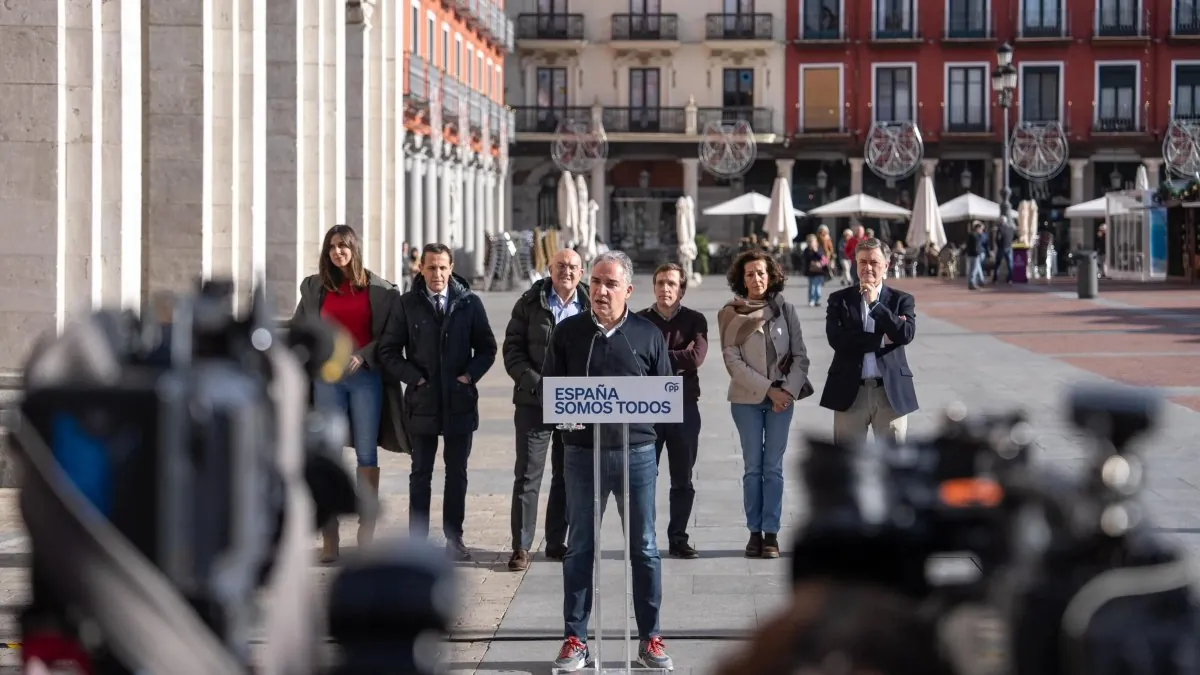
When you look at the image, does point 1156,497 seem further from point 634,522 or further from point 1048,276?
point 1048,276

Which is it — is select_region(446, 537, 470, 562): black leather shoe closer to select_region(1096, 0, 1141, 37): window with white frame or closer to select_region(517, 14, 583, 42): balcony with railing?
select_region(517, 14, 583, 42): balcony with railing

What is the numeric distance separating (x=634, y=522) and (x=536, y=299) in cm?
236

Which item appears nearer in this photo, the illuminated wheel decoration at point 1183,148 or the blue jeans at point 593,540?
the blue jeans at point 593,540

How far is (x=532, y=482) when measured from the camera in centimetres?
956

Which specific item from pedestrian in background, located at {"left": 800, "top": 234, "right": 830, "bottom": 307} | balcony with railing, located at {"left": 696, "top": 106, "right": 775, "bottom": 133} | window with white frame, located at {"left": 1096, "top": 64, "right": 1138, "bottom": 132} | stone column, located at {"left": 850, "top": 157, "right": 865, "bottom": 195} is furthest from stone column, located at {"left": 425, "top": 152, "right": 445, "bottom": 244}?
window with white frame, located at {"left": 1096, "top": 64, "right": 1138, "bottom": 132}

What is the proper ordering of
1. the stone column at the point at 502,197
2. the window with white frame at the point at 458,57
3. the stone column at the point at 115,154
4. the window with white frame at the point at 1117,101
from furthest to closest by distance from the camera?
1. the window with white frame at the point at 1117,101
2. the stone column at the point at 502,197
3. the window with white frame at the point at 458,57
4. the stone column at the point at 115,154

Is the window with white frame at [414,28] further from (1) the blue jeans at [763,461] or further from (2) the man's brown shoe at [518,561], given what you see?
(2) the man's brown shoe at [518,561]

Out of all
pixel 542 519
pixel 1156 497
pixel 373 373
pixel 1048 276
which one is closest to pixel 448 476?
pixel 373 373

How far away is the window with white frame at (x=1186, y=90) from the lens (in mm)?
60906

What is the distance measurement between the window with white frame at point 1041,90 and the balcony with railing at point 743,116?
8.21m

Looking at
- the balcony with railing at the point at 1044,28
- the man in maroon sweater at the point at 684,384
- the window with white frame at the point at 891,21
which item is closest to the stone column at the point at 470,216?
the window with white frame at the point at 891,21

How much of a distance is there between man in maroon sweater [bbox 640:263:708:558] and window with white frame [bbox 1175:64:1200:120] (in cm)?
5470

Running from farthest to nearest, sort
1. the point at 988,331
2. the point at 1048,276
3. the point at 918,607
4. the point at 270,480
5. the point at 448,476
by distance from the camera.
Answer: the point at 1048,276 < the point at 988,331 < the point at 448,476 < the point at 270,480 < the point at 918,607

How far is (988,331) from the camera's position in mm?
26594
